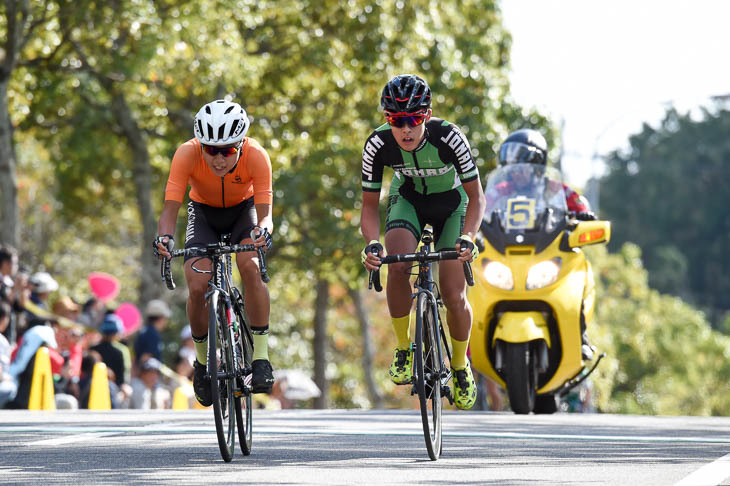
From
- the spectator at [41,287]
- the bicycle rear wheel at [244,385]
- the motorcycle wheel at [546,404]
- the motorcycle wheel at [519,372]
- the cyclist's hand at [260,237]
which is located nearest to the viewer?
the bicycle rear wheel at [244,385]

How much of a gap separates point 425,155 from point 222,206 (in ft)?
4.26

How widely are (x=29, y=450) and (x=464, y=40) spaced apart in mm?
22266

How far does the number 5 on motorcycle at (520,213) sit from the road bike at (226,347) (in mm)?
4728

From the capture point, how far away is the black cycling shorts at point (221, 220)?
931cm

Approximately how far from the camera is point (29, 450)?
8898 mm

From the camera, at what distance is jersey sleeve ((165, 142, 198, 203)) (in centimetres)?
905

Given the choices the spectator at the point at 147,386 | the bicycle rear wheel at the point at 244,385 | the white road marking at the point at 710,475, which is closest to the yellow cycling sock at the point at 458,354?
the bicycle rear wheel at the point at 244,385

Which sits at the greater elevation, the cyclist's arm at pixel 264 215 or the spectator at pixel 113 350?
the cyclist's arm at pixel 264 215

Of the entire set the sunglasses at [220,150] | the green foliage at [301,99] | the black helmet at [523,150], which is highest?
the green foliage at [301,99]

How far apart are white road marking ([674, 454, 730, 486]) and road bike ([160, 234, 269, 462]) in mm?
2480

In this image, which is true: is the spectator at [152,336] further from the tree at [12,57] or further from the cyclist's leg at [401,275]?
the cyclist's leg at [401,275]

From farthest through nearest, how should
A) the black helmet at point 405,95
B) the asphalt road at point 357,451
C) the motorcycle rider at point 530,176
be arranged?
the motorcycle rider at point 530,176 < the black helmet at point 405,95 < the asphalt road at point 357,451

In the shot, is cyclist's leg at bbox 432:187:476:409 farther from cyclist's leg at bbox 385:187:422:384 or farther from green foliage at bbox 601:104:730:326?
green foliage at bbox 601:104:730:326

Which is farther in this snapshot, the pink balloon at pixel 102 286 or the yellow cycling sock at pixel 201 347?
the pink balloon at pixel 102 286
